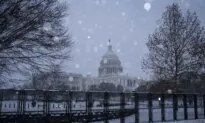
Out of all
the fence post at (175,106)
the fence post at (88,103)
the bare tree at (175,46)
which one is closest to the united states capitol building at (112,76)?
the bare tree at (175,46)

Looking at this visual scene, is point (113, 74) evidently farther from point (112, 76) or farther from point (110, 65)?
point (110, 65)

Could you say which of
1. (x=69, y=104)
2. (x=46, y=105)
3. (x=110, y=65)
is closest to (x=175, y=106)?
(x=69, y=104)

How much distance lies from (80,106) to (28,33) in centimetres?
454

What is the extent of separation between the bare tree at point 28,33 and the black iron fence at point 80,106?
114 inches

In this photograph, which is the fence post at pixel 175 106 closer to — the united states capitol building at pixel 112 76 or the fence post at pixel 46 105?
the fence post at pixel 46 105

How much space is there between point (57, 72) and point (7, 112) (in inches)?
178

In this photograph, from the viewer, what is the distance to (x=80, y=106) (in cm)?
1500

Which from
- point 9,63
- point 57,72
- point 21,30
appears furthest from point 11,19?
point 57,72

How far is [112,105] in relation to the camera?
1538cm

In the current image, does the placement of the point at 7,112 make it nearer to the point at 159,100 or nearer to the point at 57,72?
the point at 57,72

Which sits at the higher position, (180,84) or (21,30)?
(21,30)

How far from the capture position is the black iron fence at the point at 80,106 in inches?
544

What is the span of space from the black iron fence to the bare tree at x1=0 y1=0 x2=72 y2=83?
2.89 meters

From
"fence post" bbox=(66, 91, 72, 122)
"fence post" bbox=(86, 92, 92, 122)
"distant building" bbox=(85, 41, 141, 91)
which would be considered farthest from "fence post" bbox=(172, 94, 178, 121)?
"distant building" bbox=(85, 41, 141, 91)
